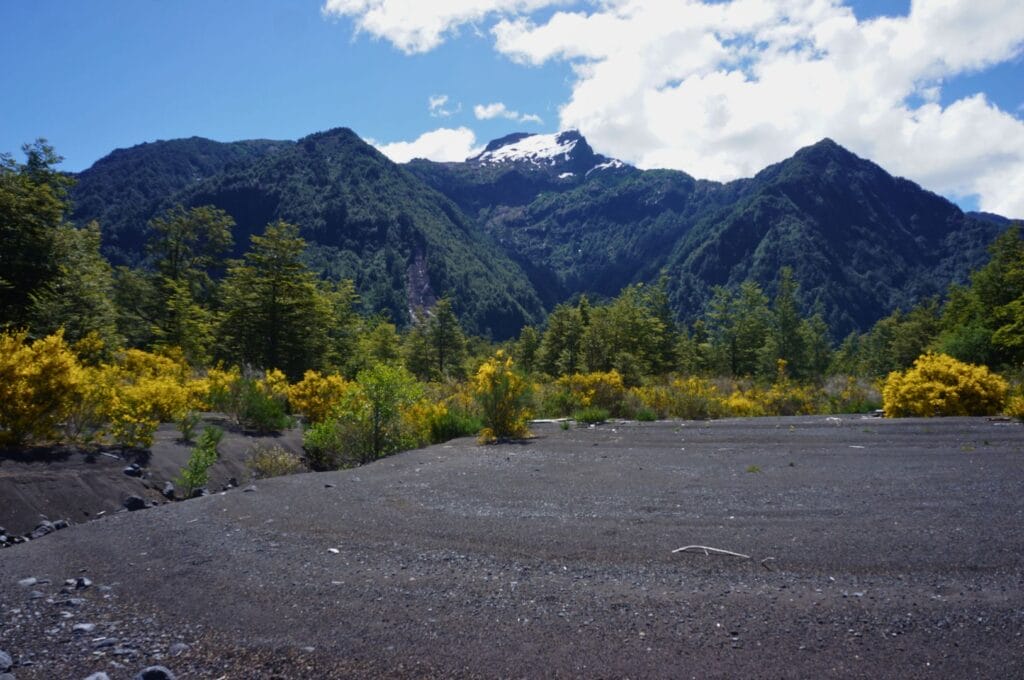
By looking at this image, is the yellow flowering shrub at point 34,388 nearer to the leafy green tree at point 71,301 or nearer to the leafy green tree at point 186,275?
the leafy green tree at point 71,301

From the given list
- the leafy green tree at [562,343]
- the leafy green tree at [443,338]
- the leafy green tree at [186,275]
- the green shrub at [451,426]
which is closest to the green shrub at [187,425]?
the green shrub at [451,426]

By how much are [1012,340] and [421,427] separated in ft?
98.9

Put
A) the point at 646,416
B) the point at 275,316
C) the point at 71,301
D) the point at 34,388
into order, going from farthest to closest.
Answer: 1. the point at 275,316
2. the point at 71,301
3. the point at 646,416
4. the point at 34,388

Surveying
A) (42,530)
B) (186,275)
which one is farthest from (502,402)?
(186,275)

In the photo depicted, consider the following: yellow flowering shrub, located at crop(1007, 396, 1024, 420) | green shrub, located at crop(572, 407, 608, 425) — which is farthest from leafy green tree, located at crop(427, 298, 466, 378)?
yellow flowering shrub, located at crop(1007, 396, 1024, 420)

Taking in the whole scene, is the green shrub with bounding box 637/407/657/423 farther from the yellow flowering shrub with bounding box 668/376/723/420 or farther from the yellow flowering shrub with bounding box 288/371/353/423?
the yellow flowering shrub with bounding box 288/371/353/423

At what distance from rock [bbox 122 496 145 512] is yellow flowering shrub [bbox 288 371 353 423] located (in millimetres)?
7392

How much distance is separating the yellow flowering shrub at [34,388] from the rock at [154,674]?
6949 mm

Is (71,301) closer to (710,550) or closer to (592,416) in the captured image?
(592,416)

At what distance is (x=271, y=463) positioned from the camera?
10961mm

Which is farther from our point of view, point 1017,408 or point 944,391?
point 944,391

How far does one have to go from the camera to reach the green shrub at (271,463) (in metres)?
10.9

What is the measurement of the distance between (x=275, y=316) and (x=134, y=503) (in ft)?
64.8

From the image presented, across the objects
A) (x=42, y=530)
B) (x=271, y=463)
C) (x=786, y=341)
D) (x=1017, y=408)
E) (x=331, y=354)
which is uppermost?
(x=786, y=341)
